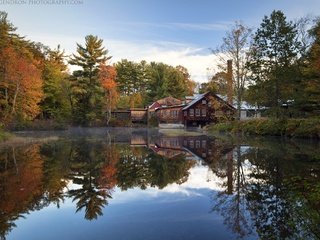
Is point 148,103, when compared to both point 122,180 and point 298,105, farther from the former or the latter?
point 122,180

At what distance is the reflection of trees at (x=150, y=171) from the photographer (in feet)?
33.0

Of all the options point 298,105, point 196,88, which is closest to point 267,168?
point 298,105

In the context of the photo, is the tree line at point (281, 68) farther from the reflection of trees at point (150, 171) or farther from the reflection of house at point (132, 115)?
the reflection of house at point (132, 115)

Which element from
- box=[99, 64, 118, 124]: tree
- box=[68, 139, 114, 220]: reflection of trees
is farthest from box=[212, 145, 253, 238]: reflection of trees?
box=[99, 64, 118, 124]: tree

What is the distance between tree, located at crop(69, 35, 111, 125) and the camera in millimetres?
55375

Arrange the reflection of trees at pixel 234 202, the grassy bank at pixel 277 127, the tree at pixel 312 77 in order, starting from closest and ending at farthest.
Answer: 1. the reflection of trees at pixel 234 202
2. the grassy bank at pixel 277 127
3. the tree at pixel 312 77

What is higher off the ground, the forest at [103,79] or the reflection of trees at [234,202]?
the forest at [103,79]

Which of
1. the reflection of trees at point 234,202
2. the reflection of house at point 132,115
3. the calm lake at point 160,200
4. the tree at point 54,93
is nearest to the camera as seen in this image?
the calm lake at point 160,200

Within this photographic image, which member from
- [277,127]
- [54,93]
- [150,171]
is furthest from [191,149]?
[54,93]

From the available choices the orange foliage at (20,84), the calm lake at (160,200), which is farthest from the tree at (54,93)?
the calm lake at (160,200)

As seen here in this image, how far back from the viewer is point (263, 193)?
8180 millimetres

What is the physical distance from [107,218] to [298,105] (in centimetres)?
2844

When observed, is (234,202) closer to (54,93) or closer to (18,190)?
(18,190)

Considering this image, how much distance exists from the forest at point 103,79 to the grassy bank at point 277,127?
1.28m
